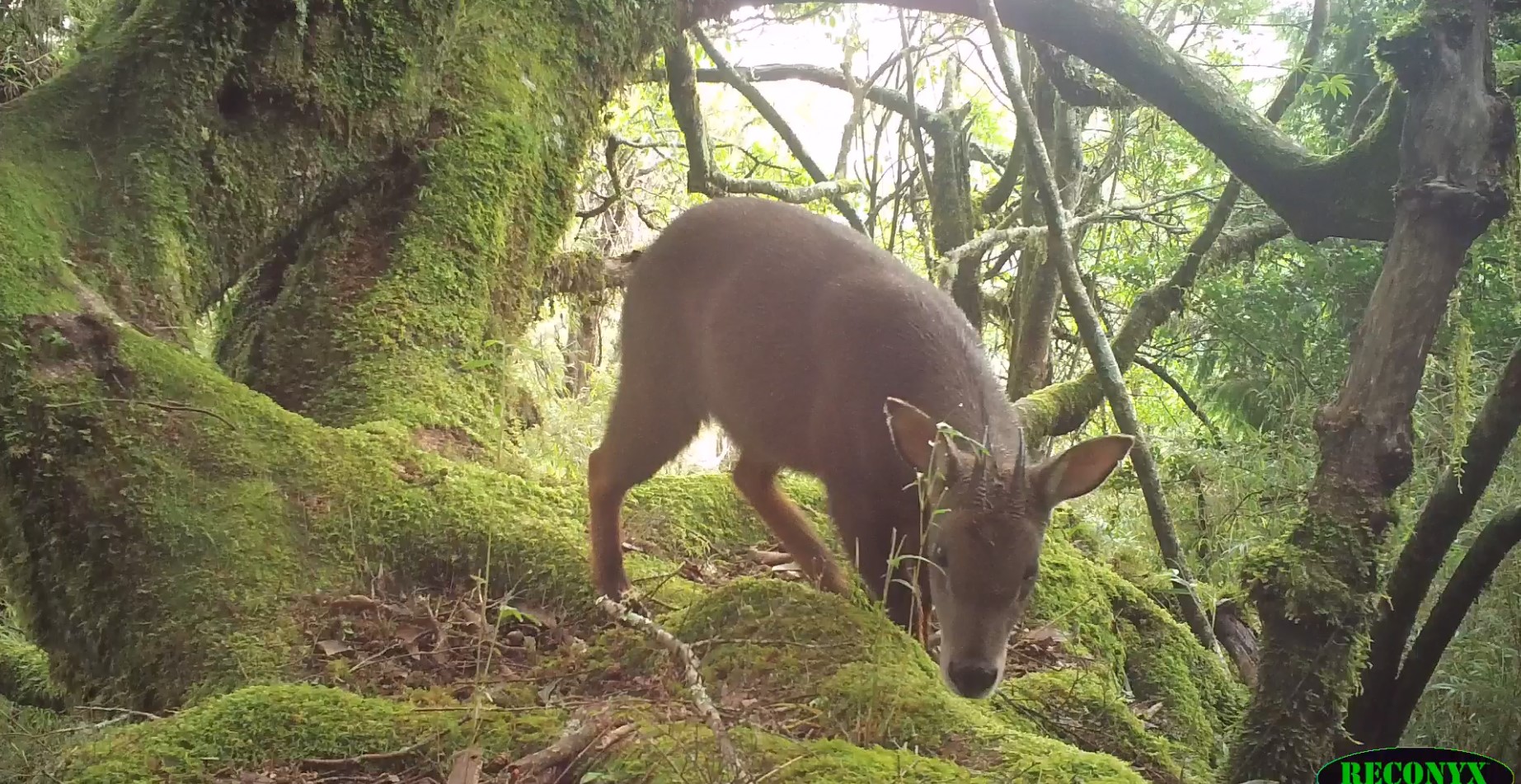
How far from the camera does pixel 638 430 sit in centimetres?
428

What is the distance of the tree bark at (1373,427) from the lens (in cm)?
253

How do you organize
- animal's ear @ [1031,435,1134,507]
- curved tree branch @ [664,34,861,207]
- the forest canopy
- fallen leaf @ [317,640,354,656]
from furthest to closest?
curved tree branch @ [664,34,861,207], fallen leaf @ [317,640,354,656], animal's ear @ [1031,435,1134,507], the forest canopy

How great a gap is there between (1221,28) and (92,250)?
20.7 feet

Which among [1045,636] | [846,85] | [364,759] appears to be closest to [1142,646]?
[1045,636]

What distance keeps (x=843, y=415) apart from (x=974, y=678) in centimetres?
113

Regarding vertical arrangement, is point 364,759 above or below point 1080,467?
below

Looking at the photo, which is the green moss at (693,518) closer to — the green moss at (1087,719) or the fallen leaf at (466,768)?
the green moss at (1087,719)

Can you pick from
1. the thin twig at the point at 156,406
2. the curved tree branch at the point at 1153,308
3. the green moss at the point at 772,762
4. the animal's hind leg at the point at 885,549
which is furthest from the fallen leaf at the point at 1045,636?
the thin twig at the point at 156,406

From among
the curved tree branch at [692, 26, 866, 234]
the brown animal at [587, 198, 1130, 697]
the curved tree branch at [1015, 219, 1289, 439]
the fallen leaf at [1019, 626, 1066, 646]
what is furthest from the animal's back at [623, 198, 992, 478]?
the curved tree branch at [692, 26, 866, 234]

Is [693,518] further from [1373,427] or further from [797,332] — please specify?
[1373,427]

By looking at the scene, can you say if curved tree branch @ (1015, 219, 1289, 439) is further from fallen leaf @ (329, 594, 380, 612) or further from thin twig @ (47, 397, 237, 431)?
thin twig @ (47, 397, 237, 431)

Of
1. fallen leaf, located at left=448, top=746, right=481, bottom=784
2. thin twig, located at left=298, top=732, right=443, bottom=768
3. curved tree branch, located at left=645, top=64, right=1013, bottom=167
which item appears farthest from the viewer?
curved tree branch, located at left=645, top=64, right=1013, bottom=167

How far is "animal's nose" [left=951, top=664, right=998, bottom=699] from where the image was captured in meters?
2.98

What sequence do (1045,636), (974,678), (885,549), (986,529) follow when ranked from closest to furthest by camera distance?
(974,678)
(986,529)
(885,549)
(1045,636)
